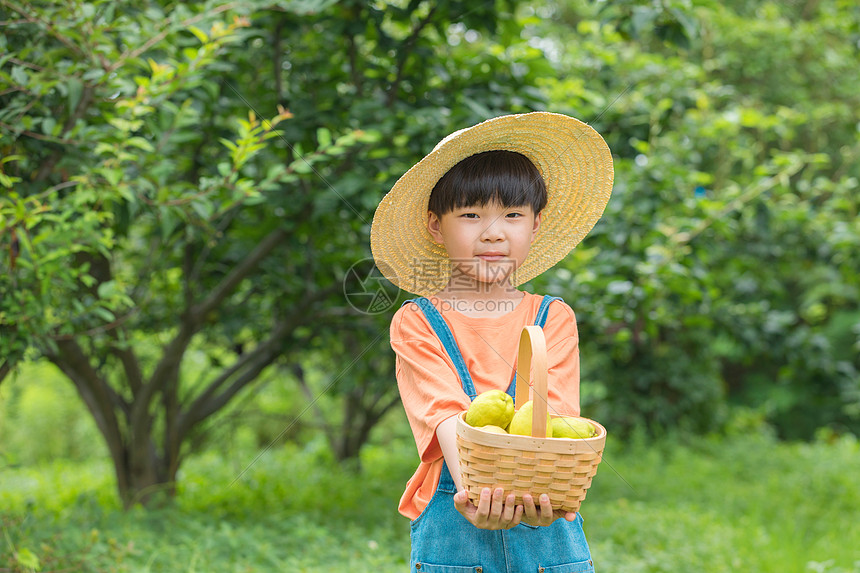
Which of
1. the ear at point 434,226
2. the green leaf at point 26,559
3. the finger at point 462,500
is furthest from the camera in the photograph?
the green leaf at point 26,559

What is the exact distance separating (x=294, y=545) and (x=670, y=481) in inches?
118

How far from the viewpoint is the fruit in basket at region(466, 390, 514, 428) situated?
1193 millimetres

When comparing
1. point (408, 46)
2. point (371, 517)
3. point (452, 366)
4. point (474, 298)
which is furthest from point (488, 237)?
point (371, 517)

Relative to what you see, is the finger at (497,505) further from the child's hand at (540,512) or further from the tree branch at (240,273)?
the tree branch at (240,273)

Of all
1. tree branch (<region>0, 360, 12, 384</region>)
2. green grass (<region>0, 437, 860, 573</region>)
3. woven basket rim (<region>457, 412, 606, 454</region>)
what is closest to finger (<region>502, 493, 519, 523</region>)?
woven basket rim (<region>457, 412, 606, 454</region>)

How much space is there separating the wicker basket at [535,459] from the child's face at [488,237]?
1.07 ft

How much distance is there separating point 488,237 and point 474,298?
0.50 feet

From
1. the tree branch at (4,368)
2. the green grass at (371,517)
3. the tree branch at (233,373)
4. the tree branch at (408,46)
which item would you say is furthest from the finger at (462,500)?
A: the tree branch at (233,373)

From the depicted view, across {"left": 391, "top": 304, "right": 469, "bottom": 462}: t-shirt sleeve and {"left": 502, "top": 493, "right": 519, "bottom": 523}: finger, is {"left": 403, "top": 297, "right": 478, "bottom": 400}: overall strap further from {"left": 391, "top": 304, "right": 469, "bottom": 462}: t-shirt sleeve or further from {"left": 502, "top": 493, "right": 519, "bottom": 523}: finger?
{"left": 502, "top": 493, "right": 519, "bottom": 523}: finger

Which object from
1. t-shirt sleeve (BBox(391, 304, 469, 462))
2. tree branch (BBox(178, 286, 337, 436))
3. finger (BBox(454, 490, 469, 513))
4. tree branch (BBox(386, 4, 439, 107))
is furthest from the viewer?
tree branch (BBox(178, 286, 337, 436))

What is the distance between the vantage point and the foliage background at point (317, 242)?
87.7 inches

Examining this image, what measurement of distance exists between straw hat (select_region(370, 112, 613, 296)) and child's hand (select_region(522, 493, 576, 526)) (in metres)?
0.57

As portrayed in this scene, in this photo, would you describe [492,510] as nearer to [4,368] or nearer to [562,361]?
[562,361]

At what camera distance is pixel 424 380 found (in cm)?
142
